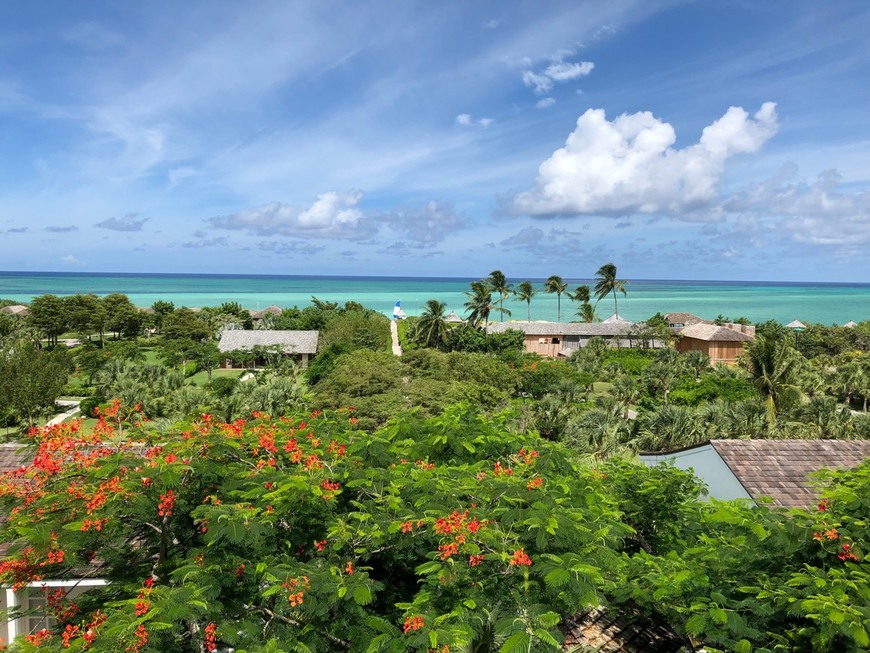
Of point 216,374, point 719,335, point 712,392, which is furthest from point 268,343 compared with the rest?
point 719,335

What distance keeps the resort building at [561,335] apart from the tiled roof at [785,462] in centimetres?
4332

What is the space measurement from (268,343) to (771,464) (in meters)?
42.2

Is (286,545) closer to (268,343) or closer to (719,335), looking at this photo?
(268,343)

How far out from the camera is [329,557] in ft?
18.6

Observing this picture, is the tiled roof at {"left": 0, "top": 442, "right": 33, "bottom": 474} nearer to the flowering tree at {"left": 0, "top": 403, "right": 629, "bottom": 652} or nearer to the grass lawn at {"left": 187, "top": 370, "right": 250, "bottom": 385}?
the flowering tree at {"left": 0, "top": 403, "right": 629, "bottom": 652}

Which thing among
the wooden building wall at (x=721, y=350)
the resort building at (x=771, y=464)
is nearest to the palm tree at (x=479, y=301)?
the wooden building wall at (x=721, y=350)

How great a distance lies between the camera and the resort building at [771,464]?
39.3 ft

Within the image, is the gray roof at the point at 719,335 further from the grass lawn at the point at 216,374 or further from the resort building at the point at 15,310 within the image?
the resort building at the point at 15,310

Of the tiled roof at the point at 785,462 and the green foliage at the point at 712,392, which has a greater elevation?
the tiled roof at the point at 785,462

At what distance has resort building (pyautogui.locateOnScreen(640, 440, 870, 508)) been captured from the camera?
1198 centimetres

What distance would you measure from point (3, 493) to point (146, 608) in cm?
232

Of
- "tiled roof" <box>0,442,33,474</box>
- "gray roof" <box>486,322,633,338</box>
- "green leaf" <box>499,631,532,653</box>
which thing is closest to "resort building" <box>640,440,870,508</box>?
"green leaf" <box>499,631,532,653</box>

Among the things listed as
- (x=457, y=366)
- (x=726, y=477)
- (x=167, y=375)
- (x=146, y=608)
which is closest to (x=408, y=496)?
(x=146, y=608)

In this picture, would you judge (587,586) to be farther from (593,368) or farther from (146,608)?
(593,368)
